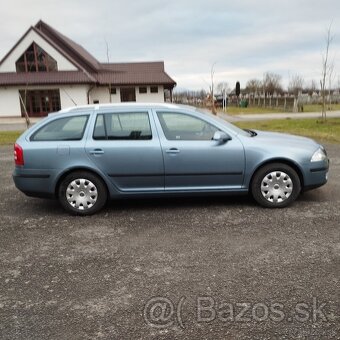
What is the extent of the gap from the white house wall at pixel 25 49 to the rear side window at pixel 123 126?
28824 mm

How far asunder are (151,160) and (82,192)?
3.53 feet

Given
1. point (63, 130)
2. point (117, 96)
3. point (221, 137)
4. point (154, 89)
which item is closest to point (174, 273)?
point (221, 137)

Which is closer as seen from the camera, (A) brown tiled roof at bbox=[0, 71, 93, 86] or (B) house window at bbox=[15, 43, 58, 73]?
(A) brown tiled roof at bbox=[0, 71, 93, 86]

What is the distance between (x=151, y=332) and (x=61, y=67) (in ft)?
105

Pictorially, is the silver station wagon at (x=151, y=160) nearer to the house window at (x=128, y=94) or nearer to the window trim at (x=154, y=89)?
the window trim at (x=154, y=89)

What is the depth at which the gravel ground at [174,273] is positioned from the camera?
8.65 ft

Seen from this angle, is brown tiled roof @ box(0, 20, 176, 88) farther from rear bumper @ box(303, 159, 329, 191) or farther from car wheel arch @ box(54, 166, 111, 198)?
rear bumper @ box(303, 159, 329, 191)

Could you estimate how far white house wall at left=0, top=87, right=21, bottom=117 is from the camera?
1237 inches

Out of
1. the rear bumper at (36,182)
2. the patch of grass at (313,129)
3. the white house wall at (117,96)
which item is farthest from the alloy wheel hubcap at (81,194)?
the white house wall at (117,96)

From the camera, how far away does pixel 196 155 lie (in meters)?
4.96

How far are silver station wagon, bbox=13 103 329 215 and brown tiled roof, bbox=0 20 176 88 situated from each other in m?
26.8

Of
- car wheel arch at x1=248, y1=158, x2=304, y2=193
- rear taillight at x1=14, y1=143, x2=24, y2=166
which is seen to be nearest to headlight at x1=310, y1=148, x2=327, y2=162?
car wheel arch at x1=248, y1=158, x2=304, y2=193

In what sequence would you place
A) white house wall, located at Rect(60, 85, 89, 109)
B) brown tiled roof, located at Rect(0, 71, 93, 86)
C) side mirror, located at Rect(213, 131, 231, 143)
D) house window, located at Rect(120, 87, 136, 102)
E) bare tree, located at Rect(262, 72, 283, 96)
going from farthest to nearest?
1. bare tree, located at Rect(262, 72, 283, 96)
2. house window, located at Rect(120, 87, 136, 102)
3. white house wall, located at Rect(60, 85, 89, 109)
4. brown tiled roof, located at Rect(0, 71, 93, 86)
5. side mirror, located at Rect(213, 131, 231, 143)

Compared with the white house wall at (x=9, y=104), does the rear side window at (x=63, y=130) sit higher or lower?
lower
